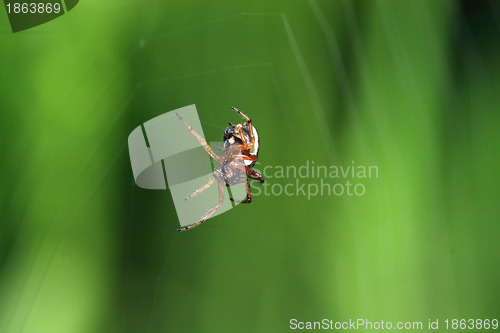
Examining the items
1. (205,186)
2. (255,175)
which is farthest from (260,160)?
(205,186)

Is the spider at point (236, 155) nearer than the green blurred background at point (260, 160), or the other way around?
the spider at point (236, 155)

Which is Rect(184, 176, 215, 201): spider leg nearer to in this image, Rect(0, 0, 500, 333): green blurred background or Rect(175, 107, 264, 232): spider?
Rect(175, 107, 264, 232): spider

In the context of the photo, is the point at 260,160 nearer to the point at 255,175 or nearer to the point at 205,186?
the point at 255,175

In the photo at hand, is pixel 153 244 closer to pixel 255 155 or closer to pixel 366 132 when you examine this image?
pixel 255 155

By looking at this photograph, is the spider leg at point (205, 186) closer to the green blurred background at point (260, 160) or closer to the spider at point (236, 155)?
the spider at point (236, 155)

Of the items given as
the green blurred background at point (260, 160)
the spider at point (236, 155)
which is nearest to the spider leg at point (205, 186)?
the spider at point (236, 155)
